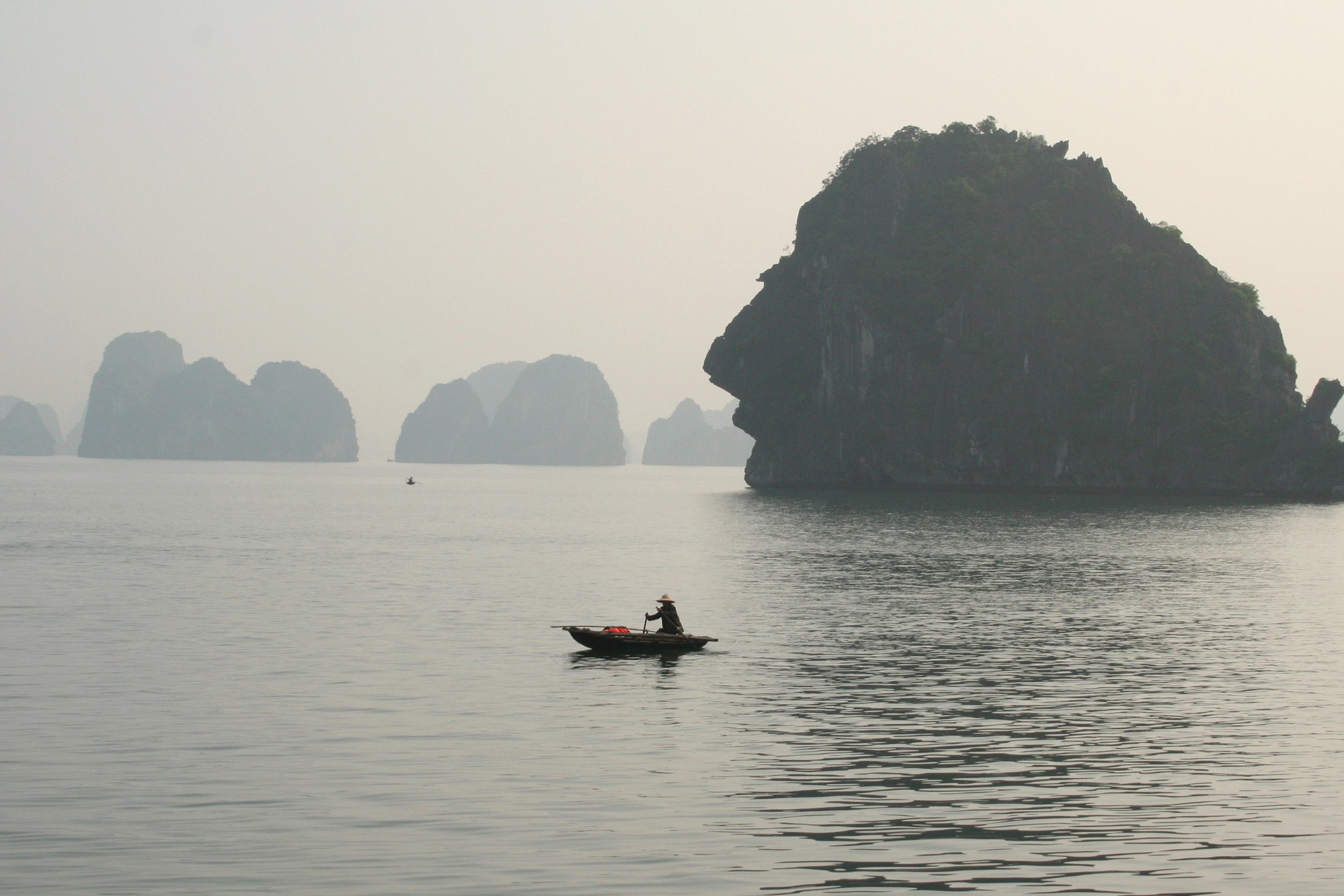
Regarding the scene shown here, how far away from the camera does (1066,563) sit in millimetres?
69250

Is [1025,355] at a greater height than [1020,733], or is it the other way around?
[1025,355]

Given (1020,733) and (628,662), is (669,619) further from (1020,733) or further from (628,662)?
(1020,733)

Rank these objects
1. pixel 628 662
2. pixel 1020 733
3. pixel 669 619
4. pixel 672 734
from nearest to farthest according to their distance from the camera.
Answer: pixel 672 734 → pixel 1020 733 → pixel 628 662 → pixel 669 619

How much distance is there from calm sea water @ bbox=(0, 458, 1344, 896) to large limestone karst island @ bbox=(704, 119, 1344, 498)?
375 ft

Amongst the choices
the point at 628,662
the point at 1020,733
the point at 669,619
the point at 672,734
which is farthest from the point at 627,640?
the point at 1020,733

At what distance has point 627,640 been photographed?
36.0 meters

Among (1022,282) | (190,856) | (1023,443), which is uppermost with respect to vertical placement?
(1022,282)

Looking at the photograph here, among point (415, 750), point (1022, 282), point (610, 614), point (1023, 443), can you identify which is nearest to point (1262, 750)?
point (415, 750)

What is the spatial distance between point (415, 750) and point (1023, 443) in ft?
534

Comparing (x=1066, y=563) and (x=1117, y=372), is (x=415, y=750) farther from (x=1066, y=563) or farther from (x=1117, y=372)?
(x=1117, y=372)

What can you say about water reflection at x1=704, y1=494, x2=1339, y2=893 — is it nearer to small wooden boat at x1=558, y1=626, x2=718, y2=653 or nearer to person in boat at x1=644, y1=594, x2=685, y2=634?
small wooden boat at x1=558, y1=626, x2=718, y2=653

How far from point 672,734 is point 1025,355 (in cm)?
16492

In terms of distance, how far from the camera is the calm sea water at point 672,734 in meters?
16.9

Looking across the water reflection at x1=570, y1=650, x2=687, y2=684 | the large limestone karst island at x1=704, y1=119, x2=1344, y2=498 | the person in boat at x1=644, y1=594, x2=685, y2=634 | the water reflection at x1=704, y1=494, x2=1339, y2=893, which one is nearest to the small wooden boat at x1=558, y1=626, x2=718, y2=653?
the water reflection at x1=570, y1=650, x2=687, y2=684
